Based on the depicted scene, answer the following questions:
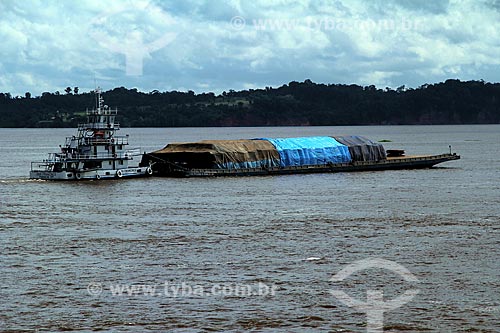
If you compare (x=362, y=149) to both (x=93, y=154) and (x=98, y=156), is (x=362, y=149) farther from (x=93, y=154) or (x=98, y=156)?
(x=93, y=154)

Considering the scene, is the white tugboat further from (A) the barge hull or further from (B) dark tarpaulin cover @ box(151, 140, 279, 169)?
(B) dark tarpaulin cover @ box(151, 140, 279, 169)

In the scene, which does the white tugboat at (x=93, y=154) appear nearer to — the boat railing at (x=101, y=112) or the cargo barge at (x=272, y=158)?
the boat railing at (x=101, y=112)

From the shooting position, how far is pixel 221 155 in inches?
3799

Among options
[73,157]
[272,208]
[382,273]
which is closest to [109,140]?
[73,157]

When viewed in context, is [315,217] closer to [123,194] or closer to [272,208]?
[272,208]

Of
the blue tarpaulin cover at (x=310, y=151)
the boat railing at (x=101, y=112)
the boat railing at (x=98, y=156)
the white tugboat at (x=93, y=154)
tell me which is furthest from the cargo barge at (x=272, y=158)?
the boat railing at (x=101, y=112)

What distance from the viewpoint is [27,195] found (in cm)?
7688

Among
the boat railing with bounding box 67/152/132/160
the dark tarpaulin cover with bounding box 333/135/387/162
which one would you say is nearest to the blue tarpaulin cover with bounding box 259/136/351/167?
the dark tarpaulin cover with bounding box 333/135/387/162

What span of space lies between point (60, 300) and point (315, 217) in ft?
90.6

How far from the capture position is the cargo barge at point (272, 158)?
9600 centimetres

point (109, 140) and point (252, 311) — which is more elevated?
point (109, 140)

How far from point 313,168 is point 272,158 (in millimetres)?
4988

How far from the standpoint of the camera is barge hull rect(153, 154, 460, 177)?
94375 millimetres

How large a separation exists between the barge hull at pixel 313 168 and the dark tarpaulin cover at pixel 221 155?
1074 millimetres
